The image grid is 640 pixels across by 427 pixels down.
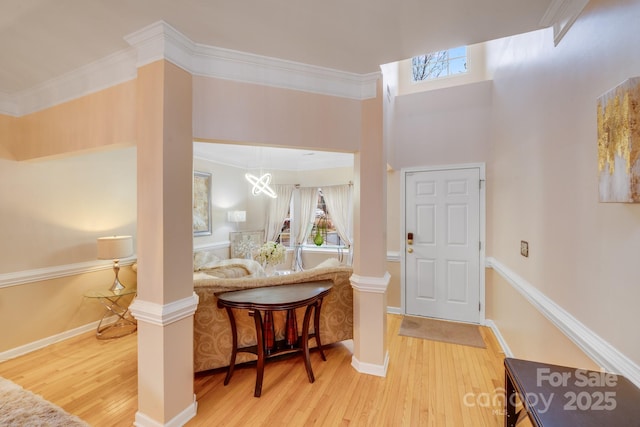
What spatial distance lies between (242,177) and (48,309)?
149 inches

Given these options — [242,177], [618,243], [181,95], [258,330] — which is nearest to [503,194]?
[618,243]

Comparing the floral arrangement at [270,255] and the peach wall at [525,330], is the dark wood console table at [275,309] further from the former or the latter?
the peach wall at [525,330]

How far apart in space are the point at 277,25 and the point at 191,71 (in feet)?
2.28

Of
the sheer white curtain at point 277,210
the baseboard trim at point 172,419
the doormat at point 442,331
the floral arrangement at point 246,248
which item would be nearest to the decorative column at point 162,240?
the baseboard trim at point 172,419

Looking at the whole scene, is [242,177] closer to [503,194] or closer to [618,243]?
[503,194]

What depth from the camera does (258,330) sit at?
2137 mm

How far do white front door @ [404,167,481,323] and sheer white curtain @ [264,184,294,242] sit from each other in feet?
9.80

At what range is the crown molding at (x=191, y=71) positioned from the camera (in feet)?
5.56

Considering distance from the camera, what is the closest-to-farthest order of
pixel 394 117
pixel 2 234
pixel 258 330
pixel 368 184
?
pixel 258 330 → pixel 368 184 → pixel 2 234 → pixel 394 117

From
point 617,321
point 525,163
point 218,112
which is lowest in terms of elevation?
point 617,321

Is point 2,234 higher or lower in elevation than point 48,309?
higher

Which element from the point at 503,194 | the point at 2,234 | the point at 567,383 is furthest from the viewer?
the point at 503,194

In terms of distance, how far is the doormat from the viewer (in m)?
2.97

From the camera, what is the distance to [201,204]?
15.9 ft
